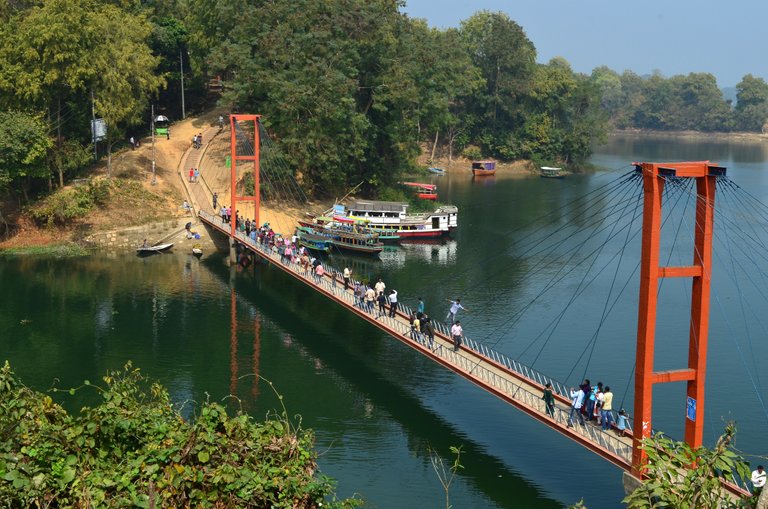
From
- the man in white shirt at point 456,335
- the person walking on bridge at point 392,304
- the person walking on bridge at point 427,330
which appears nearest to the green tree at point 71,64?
the person walking on bridge at point 392,304

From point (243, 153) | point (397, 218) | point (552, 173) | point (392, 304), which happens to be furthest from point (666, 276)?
point (552, 173)

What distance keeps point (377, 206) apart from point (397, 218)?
1.76 meters

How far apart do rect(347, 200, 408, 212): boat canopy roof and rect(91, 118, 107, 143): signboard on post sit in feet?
60.9

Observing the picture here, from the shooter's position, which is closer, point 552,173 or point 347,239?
point 347,239

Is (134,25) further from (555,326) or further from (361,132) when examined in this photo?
(555,326)

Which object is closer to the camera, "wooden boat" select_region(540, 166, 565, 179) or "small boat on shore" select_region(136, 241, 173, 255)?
"small boat on shore" select_region(136, 241, 173, 255)

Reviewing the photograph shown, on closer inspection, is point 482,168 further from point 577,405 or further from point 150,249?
point 577,405

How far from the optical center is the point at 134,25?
7375cm

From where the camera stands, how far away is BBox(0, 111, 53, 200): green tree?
6278 centimetres

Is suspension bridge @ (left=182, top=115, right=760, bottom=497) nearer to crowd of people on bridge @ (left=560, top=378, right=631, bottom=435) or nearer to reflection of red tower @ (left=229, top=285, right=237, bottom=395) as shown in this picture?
crowd of people on bridge @ (left=560, top=378, right=631, bottom=435)

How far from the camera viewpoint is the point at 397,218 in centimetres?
7381

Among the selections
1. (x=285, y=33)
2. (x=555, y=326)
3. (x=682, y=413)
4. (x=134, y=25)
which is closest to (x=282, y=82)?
(x=285, y=33)

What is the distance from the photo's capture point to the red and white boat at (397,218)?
241 feet

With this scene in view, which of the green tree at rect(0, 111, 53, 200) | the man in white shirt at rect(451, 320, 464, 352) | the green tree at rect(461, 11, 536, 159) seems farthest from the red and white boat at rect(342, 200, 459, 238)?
the green tree at rect(461, 11, 536, 159)
